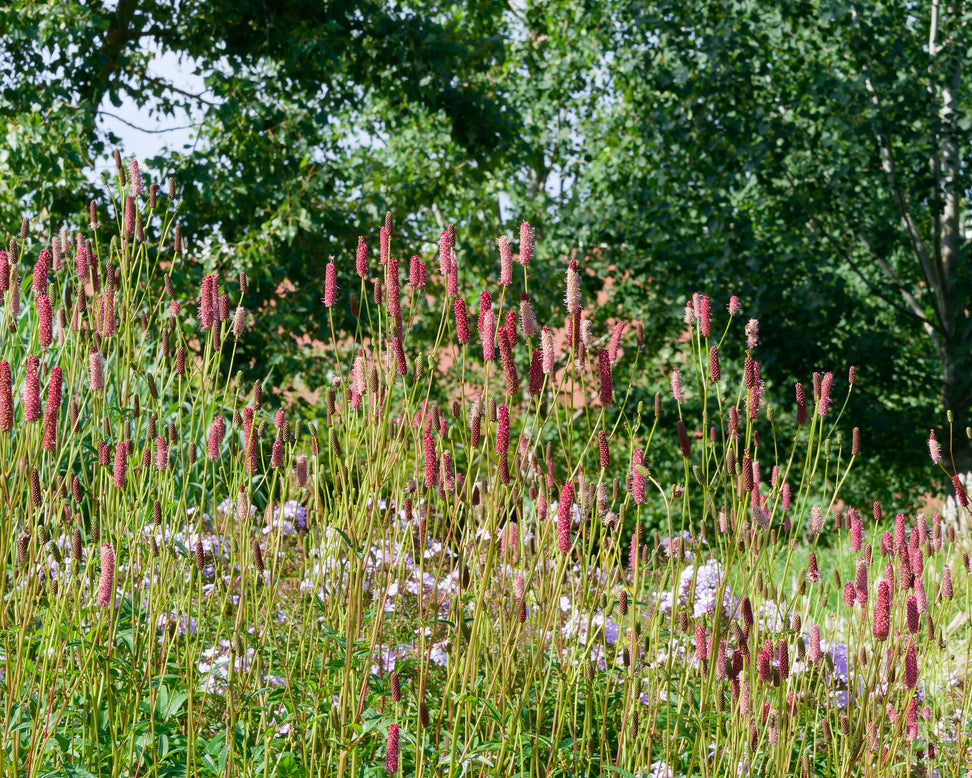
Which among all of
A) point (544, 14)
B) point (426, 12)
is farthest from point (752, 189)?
point (544, 14)

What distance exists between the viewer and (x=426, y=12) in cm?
917

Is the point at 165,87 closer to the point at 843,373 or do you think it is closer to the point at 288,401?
the point at 288,401

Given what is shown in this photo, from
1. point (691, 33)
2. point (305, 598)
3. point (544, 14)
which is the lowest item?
point (305, 598)

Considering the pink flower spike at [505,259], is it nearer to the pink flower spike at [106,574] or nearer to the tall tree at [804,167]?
the pink flower spike at [106,574]

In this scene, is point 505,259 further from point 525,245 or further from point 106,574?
point 106,574

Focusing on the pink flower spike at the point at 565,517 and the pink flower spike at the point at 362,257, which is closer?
the pink flower spike at the point at 565,517

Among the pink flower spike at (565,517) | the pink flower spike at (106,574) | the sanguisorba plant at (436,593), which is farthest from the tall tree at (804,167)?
the pink flower spike at (106,574)

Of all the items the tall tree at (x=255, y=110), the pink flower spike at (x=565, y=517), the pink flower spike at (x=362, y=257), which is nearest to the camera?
the pink flower spike at (x=565, y=517)

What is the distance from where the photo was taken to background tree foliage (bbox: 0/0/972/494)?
26.0 ft

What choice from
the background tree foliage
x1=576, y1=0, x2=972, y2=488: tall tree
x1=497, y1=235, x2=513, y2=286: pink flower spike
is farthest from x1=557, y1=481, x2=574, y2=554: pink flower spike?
x1=576, y1=0, x2=972, y2=488: tall tree

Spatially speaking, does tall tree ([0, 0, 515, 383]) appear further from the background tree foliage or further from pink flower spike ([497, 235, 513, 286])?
pink flower spike ([497, 235, 513, 286])

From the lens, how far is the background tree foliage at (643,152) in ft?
26.0

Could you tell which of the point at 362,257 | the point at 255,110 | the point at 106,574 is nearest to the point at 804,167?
the point at 255,110

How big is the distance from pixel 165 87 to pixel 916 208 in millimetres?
7829
